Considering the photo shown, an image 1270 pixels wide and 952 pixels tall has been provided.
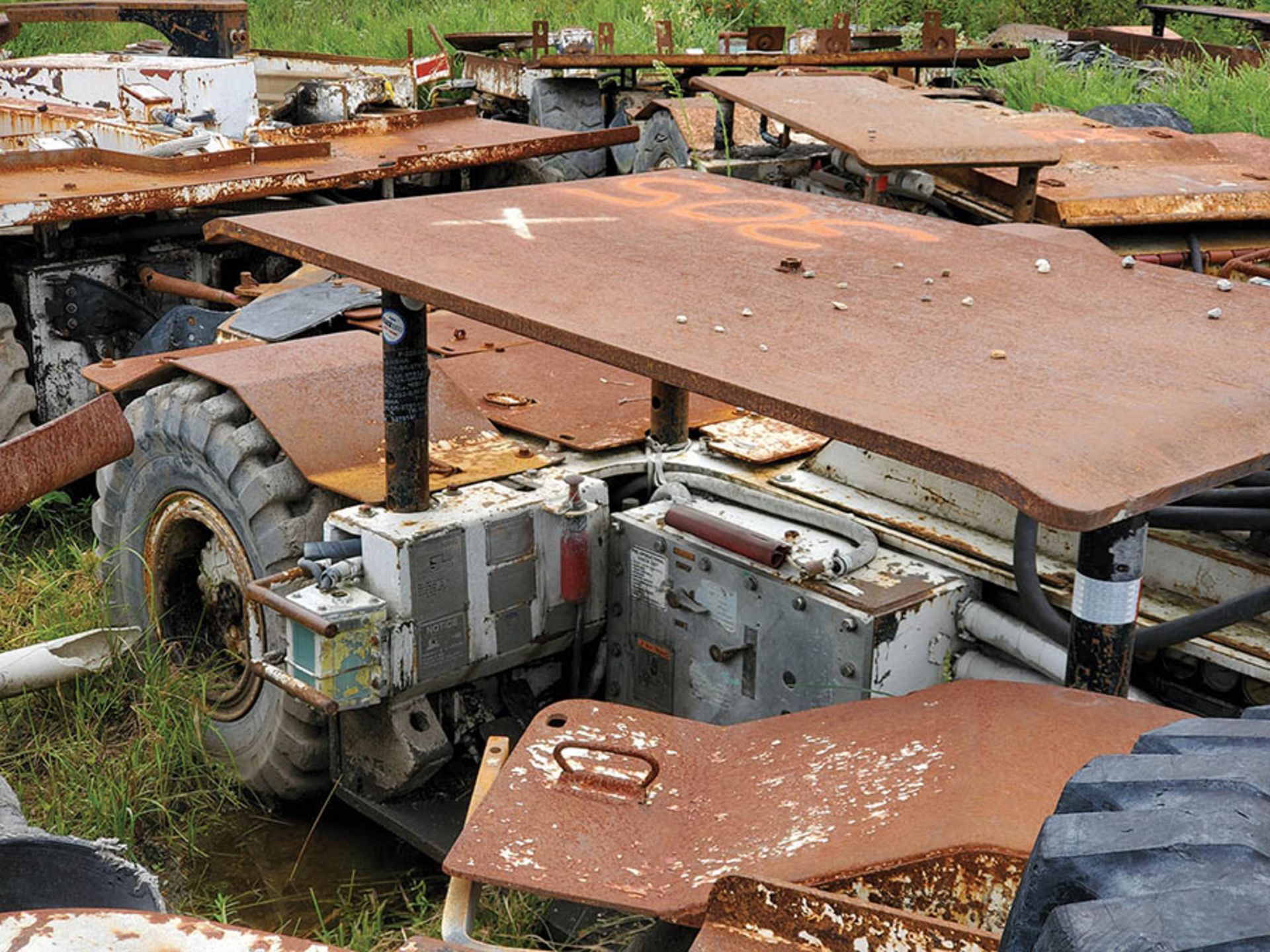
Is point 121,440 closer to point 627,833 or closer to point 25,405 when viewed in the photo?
point 627,833

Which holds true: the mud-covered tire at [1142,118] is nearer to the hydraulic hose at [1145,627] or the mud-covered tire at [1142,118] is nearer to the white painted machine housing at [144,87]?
the white painted machine housing at [144,87]

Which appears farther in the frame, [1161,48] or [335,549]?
[1161,48]

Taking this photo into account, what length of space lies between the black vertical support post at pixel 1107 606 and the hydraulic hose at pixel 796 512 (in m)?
0.73

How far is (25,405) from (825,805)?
3.84 meters

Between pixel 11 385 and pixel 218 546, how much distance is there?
64.6 inches

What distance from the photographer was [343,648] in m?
3.20

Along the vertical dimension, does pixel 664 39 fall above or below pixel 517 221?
above

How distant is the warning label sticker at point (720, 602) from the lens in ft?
10.3

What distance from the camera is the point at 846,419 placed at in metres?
2.10

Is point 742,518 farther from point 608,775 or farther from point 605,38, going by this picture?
point 605,38

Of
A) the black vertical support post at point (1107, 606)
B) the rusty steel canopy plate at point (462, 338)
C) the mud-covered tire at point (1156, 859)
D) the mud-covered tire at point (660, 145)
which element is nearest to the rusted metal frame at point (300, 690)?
the rusty steel canopy plate at point (462, 338)

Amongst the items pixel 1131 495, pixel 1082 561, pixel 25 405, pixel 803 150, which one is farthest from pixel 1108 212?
pixel 25 405

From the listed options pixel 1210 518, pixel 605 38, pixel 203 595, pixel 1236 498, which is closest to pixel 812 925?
pixel 1210 518

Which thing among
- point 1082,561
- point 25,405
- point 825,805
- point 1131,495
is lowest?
point 25,405
